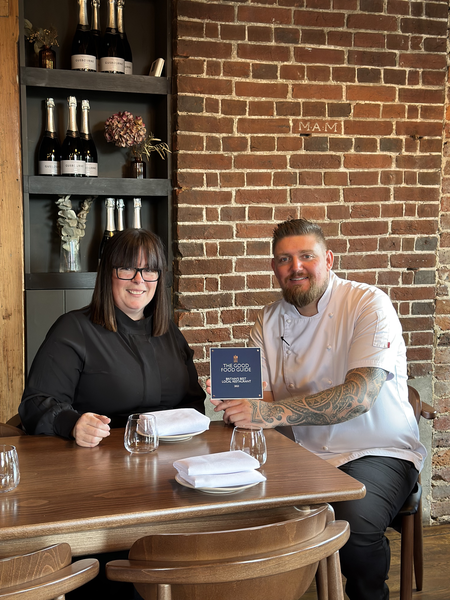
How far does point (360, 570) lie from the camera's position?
1.96 m

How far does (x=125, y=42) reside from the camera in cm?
312

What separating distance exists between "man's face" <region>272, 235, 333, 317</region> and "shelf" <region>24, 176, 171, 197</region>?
0.86 m

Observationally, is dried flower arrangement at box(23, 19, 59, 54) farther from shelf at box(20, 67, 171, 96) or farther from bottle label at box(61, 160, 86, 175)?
bottle label at box(61, 160, 86, 175)

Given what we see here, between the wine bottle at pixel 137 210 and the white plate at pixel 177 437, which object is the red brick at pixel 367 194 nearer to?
the wine bottle at pixel 137 210

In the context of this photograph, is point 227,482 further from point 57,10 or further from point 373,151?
point 57,10

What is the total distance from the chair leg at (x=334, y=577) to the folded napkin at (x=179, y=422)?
2.00 ft

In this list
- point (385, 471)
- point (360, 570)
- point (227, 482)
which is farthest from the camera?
point (385, 471)

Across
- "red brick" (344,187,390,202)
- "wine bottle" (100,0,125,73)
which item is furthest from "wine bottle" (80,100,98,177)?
"red brick" (344,187,390,202)

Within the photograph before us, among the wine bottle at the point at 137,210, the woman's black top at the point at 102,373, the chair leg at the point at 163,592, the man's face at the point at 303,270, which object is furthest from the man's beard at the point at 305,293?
the chair leg at the point at 163,592

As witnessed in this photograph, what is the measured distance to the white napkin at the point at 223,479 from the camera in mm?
1441

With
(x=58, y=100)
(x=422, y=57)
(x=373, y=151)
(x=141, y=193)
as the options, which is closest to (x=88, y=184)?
(x=141, y=193)

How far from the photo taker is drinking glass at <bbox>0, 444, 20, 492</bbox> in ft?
4.73

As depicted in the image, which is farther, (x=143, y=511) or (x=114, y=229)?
(x=114, y=229)

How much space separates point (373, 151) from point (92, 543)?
252 cm
